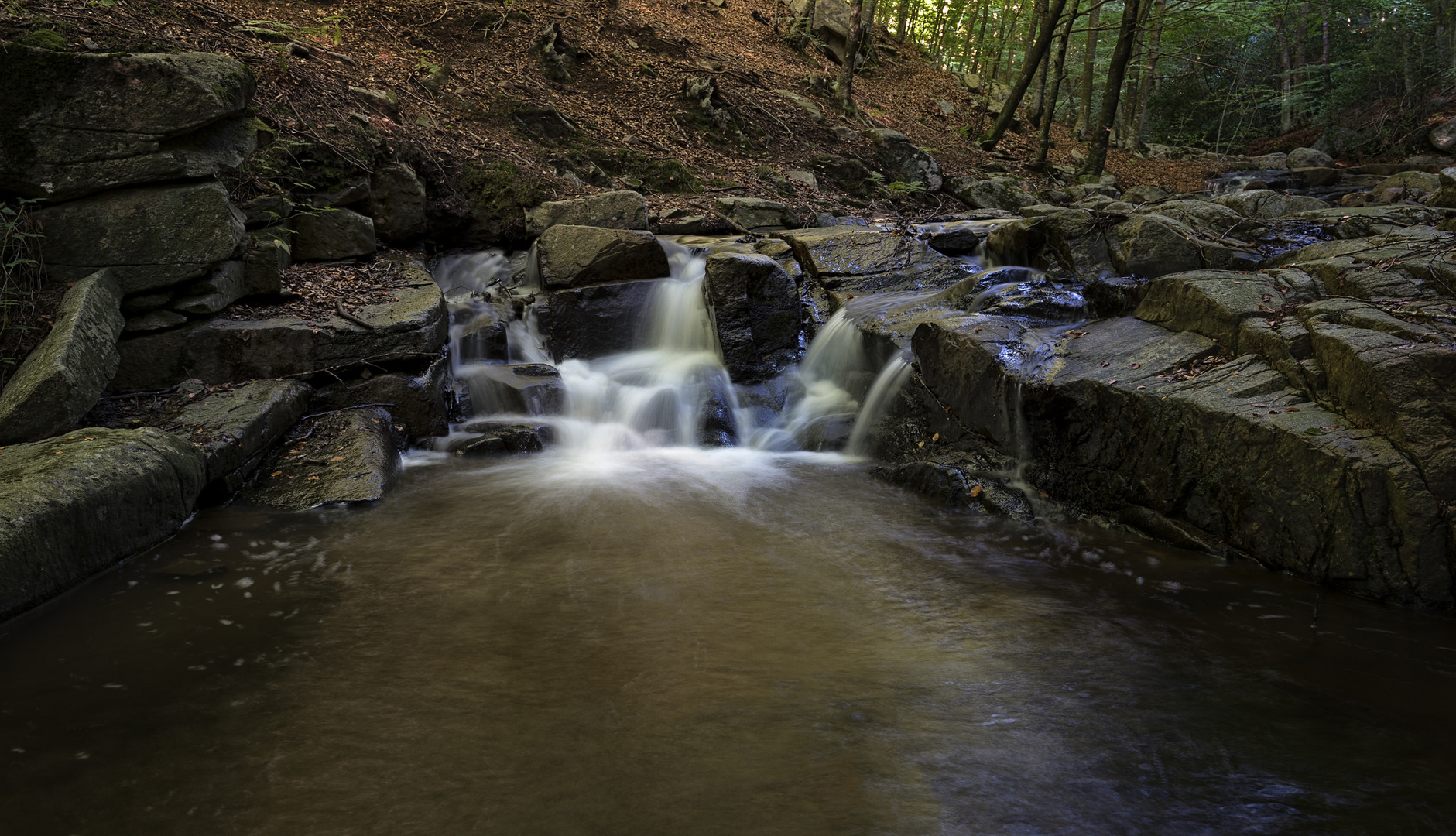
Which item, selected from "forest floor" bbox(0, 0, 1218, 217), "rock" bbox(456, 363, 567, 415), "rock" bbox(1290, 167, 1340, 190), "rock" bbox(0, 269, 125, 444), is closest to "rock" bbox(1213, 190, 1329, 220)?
"forest floor" bbox(0, 0, 1218, 217)

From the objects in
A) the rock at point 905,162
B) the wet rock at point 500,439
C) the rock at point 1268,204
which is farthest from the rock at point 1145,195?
the wet rock at point 500,439

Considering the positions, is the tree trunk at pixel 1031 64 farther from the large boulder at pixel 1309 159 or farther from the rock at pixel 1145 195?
the large boulder at pixel 1309 159

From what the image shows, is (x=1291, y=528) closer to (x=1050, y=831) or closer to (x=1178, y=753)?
(x=1178, y=753)

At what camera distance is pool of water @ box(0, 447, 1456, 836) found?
2639mm

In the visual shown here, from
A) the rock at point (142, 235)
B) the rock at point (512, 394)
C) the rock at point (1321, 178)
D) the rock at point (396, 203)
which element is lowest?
the rock at point (512, 394)

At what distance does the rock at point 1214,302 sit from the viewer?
5613 millimetres

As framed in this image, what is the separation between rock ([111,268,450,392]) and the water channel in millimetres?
1817

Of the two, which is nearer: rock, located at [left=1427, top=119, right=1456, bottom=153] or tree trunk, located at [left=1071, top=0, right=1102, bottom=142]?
rock, located at [left=1427, top=119, right=1456, bottom=153]

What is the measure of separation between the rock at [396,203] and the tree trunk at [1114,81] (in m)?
14.7

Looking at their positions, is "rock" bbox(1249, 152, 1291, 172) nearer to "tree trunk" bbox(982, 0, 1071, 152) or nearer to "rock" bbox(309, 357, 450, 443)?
"tree trunk" bbox(982, 0, 1071, 152)

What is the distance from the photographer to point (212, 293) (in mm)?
6539

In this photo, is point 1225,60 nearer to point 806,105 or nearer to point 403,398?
point 806,105

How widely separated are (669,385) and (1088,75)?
20.8 metres

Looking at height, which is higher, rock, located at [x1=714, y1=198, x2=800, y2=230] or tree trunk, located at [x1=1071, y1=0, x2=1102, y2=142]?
tree trunk, located at [x1=1071, y1=0, x2=1102, y2=142]
